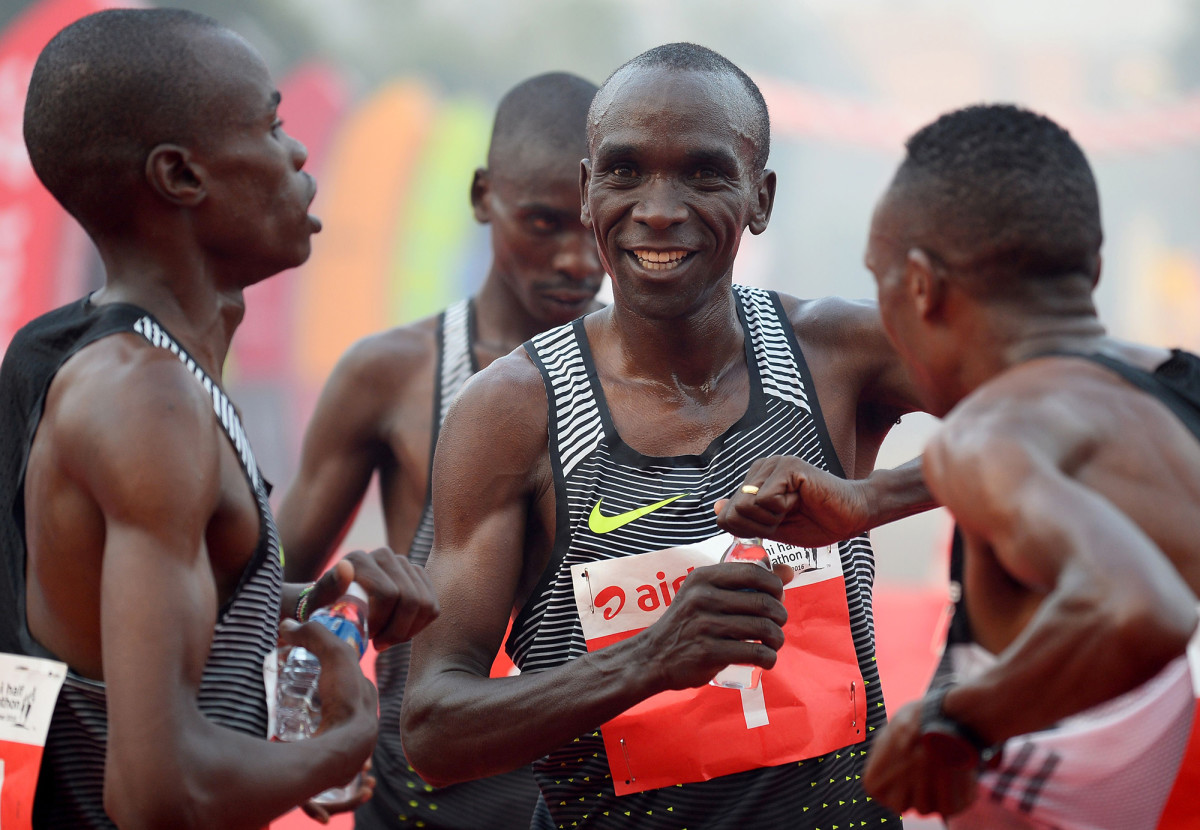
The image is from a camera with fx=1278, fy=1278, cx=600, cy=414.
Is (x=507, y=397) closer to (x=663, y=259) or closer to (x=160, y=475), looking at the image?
(x=663, y=259)

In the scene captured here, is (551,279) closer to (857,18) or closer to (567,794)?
(567,794)

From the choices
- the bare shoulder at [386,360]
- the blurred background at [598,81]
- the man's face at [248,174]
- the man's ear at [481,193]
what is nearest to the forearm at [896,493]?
the man's face at [248,174]

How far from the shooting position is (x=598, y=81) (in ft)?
38.8

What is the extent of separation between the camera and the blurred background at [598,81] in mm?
10055

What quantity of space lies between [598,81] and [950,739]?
1096cm

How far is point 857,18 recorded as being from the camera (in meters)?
12.3

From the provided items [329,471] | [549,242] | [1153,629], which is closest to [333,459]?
[329,471]

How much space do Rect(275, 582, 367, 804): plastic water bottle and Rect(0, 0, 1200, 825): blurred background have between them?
766cm

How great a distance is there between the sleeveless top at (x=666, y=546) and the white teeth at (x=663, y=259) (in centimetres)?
21

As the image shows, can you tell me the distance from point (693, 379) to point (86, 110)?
108 cm

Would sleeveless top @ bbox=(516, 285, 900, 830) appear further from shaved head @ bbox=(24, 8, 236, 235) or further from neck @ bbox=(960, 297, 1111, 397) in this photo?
shaved head @ bbox=(24, 8, 236, 235)

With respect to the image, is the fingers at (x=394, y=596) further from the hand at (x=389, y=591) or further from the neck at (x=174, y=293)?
the neck at (x=174, y=293)

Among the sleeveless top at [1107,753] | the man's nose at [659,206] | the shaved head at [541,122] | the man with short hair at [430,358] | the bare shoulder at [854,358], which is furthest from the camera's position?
the shaved head at [541,122]

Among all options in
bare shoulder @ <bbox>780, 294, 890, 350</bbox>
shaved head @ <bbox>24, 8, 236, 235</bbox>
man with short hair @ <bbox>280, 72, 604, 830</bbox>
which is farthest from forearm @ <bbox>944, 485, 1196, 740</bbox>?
man with short hair @ <bbox>280, 72, 604, 830</bbox>
